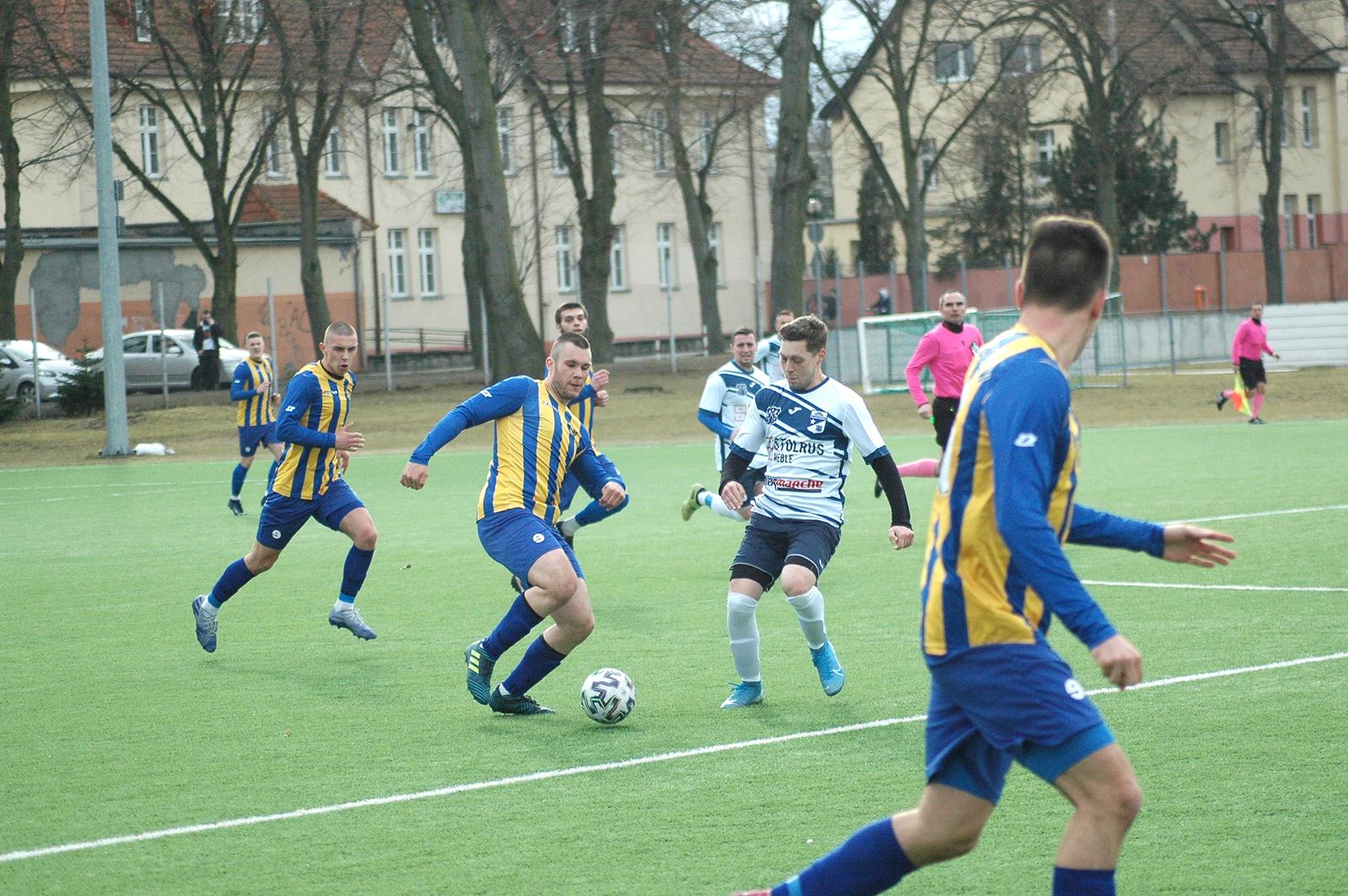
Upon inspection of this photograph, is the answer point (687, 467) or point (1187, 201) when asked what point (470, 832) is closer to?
point (687, 467)

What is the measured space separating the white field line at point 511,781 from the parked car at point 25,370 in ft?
98.7

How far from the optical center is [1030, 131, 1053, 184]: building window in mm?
→ 57562

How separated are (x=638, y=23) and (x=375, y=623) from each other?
2842cm

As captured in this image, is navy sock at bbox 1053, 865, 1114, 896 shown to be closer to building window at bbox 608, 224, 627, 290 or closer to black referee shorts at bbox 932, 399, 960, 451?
black referee shorts at bbox 932, 399, 960, 451

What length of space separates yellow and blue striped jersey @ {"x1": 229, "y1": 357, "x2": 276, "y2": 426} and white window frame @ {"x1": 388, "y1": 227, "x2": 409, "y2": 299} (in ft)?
123

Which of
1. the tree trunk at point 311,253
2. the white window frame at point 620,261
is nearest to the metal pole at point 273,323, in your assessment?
the tree trunk at point 311,253

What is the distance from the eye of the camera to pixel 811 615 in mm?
7914

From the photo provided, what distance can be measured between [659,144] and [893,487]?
46.0 metres

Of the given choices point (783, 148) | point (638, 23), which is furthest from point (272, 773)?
point (638, 23)

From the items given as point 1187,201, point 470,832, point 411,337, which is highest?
point 1187,201

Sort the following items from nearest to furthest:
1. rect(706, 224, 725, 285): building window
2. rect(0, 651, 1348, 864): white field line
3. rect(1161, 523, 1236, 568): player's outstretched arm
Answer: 1. rect(1161, 523, 1236, 568): player's outstretched arm
2. rect(0, 651, 1348, 864): white field line
3. rect(706, 224, 725, 285): building window

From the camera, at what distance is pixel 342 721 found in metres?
7.84

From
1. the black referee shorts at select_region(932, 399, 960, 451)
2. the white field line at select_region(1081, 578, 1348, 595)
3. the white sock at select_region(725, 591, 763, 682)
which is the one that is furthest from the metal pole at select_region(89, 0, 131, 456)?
the white sock at select_region(725, 591, 763, 682)

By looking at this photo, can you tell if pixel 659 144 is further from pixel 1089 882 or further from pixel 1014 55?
pixel 1089 882
